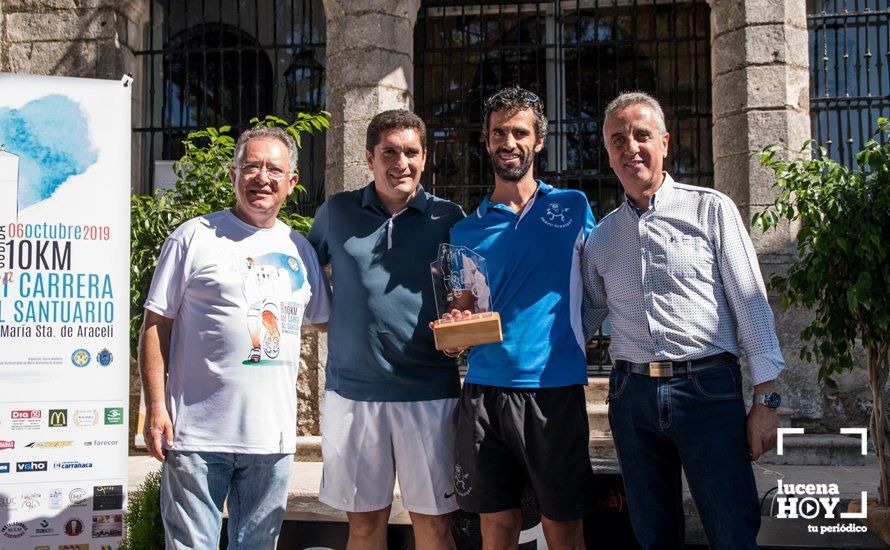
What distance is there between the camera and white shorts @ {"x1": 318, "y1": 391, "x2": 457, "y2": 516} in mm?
3191

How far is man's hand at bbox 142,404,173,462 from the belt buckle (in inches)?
70.3

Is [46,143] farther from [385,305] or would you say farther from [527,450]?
[527,450]

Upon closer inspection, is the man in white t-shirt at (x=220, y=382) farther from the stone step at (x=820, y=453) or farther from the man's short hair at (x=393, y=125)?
the stone step at (x=820, y=453)

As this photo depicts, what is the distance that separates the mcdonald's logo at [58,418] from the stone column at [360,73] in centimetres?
374

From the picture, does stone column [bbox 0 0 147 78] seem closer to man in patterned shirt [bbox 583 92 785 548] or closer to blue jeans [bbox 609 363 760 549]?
man in patterned shirt [bbox 583 92 785 548]

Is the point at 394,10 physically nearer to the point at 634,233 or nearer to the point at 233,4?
the point at 233,4

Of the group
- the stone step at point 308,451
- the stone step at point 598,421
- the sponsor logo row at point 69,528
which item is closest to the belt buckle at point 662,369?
the sponsor logo row at point 69,528

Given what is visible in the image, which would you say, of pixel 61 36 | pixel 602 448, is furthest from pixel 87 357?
pixel 61 36

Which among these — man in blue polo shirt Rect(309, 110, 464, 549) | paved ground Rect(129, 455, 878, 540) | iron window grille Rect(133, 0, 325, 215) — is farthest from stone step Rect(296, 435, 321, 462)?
man in blue polo shirt Rect(309, 110, 464, 549)

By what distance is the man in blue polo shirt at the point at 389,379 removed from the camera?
3193 mm

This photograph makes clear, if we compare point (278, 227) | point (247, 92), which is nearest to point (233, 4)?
point (247, 92)

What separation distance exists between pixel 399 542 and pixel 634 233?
1727mm

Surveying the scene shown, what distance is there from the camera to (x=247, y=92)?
938 centimetres

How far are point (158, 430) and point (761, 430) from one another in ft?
7.13
